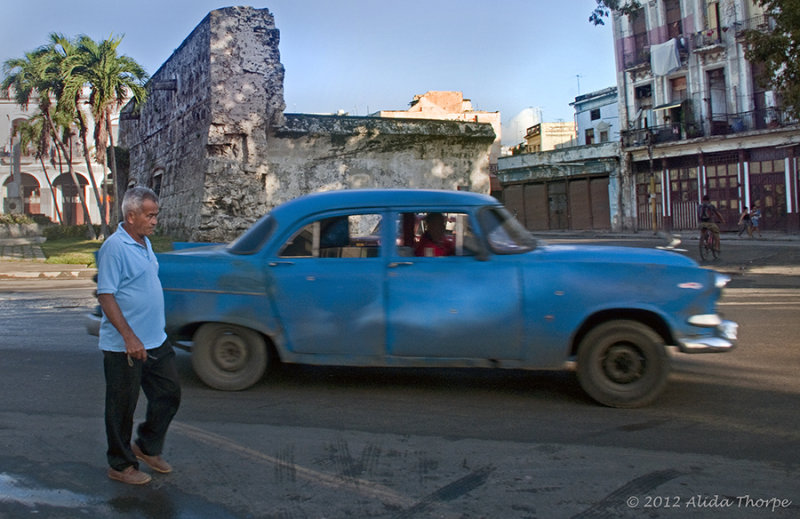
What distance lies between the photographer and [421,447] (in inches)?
160

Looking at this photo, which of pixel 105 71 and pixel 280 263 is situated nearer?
pixel 280 263

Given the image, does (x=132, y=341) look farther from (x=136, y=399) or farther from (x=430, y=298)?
(x=430, y=298)

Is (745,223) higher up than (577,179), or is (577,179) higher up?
(577,179)

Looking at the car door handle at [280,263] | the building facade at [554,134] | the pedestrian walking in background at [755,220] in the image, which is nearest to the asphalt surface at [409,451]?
the car door handle at [280,263]

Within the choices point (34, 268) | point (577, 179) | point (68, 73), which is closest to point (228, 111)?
point (34, 268)

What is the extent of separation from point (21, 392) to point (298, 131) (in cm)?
1185

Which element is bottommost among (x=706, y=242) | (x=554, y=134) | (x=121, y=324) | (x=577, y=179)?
(x=706, y=242)

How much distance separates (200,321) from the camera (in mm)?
5273

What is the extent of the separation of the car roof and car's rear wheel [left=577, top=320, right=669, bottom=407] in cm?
132

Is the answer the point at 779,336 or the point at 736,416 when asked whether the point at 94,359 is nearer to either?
the point at 736,416

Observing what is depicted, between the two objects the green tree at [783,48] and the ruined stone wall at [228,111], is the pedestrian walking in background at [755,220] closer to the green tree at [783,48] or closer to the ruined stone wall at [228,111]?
the green tree at [783,48]

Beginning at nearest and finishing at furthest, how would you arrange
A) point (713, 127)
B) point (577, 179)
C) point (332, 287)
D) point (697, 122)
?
1. point (332, 287)
2. point (713, 127)
3. point (697, 122)
4. point (577, 179)

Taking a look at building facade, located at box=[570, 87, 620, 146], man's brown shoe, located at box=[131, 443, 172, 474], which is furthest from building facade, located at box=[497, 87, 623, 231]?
man's brown shoe, located at box=[131, 443, 172, 474]

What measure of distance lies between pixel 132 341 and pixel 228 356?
2.06 metres
